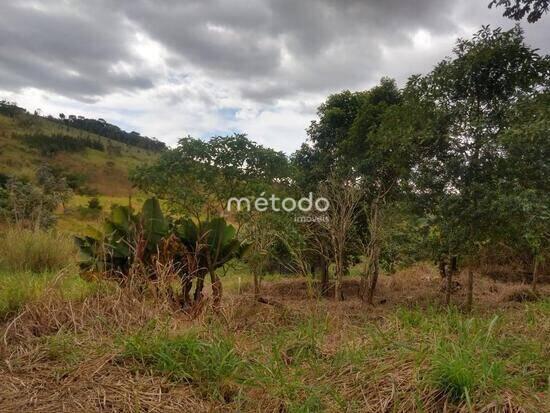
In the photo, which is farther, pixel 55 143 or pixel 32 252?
pixel 55 143

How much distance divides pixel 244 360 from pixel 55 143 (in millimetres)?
57161

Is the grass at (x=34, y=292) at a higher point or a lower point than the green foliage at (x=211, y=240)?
lower

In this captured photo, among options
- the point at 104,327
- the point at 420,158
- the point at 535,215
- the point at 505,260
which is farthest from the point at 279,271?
the point at 104,327

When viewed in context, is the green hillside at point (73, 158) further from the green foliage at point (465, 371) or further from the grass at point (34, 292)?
the green foliage at point (465, 371)

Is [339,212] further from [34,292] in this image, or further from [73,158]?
[73,158]

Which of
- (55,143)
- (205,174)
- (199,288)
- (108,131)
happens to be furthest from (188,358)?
(108,131)

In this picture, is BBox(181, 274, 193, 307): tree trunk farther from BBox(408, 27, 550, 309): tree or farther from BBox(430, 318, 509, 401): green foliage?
BBox(408, 27, 550, 309): tree

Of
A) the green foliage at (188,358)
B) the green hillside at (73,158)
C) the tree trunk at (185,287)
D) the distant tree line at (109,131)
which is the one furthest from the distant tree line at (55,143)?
→ the green foliage at (188,358)

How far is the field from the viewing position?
2.27 m

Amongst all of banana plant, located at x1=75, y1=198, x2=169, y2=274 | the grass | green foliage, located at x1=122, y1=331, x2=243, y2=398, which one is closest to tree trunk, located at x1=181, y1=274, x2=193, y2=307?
banana plant, located at x1=75, y1=198, x2=169, y2=274

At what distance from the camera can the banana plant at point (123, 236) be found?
4.48 m

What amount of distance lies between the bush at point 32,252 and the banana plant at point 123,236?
239cm

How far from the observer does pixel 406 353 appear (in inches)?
103

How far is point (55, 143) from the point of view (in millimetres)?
52781
